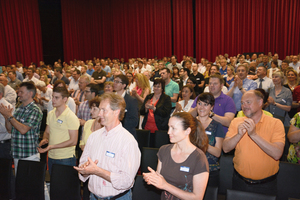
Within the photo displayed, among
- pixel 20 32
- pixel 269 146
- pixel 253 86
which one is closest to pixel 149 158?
pixel 269 146

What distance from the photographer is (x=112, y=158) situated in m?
1.98

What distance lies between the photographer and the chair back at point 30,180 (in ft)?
9.57

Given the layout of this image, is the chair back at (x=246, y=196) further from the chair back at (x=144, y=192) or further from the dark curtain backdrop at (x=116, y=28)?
the dark curtain backdrop at (x=116, y=28)

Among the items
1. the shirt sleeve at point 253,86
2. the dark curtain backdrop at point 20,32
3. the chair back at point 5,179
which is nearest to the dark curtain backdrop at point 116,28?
the dark curtain backdrop at point 20,32

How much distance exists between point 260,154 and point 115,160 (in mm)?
1316

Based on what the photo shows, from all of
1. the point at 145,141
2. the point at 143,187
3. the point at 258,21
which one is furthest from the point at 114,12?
the point at 143,187

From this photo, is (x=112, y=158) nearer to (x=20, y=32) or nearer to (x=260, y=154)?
(x=260, y=154)

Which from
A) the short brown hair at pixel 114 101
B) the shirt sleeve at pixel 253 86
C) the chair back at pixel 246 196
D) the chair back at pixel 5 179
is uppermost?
the short brown hair at pixel 114 101

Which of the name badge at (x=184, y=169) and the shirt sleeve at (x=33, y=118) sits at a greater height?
the shirt sleeve at (x=33, y=118)

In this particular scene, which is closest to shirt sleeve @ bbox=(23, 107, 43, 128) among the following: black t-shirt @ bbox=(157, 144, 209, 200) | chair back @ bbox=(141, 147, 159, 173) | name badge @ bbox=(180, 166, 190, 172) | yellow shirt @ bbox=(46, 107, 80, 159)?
yellow shirt @ bbox=(46, 107, 80, 159)

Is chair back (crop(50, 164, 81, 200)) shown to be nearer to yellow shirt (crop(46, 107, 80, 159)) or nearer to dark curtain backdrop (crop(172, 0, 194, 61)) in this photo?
yellow shirt (crop(46, 107, 80, 159))

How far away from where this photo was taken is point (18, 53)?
14.6 m

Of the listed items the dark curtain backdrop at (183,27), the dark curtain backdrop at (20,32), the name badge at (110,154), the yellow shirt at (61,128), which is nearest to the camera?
the name badge at (110,154)

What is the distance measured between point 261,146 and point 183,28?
1447cm
